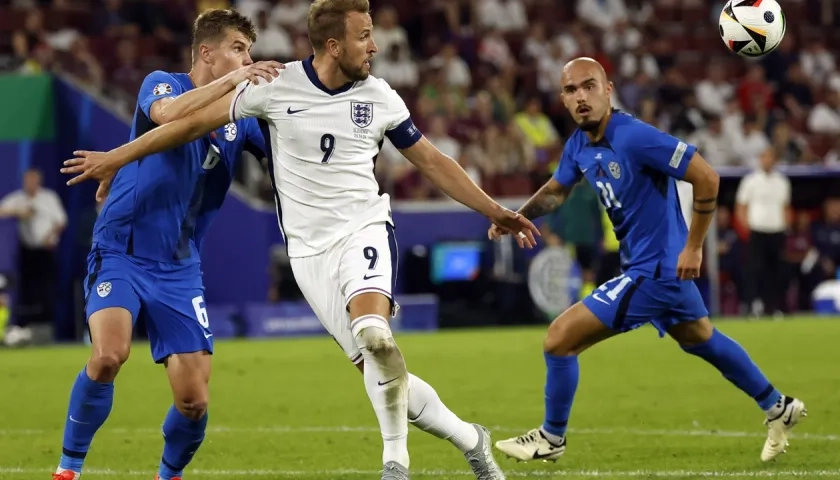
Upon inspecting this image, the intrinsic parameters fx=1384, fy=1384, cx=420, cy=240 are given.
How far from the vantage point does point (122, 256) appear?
702cm

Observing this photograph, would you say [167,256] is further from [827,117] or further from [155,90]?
[827,117]

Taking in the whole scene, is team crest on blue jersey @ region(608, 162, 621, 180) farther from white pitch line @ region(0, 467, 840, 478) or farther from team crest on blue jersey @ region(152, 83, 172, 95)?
team crest on blue jersey @ region(152, 83, 172, 95)

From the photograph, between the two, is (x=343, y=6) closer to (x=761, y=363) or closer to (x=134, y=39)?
(x=761, y=363)

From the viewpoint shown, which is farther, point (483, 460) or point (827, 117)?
point (827, 117)

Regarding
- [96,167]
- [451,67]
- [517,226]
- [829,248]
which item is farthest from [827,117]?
[96,167]

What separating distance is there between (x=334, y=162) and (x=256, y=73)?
1.83 feet

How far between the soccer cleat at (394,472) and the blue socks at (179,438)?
125cm

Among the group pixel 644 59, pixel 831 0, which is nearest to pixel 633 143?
pixel 644 59

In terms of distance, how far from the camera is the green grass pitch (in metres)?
8.02

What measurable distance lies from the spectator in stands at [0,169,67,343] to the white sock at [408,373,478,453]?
12742 mm

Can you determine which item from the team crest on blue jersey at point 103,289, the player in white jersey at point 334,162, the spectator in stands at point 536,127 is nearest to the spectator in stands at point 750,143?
the spectator in stands at point 536,127

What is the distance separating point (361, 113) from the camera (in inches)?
259

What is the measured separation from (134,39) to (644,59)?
9.66 meters

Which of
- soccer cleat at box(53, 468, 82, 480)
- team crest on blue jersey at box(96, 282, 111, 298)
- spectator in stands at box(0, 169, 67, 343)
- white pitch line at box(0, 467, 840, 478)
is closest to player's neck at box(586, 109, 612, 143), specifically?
white pitch line at box(0, 467, 840, 478)
